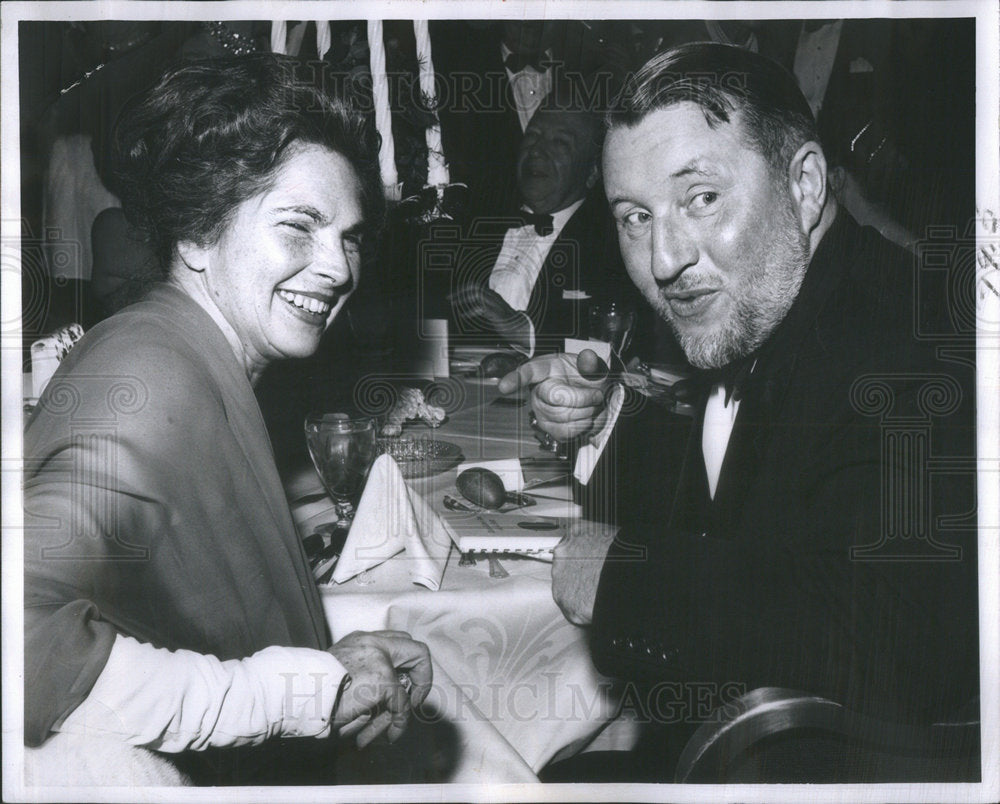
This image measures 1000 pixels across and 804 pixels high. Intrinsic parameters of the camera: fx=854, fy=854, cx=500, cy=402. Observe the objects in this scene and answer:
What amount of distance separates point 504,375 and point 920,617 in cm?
74

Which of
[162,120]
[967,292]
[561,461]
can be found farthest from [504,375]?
[967,292]

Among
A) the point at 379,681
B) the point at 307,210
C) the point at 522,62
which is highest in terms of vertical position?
the point at 522,62

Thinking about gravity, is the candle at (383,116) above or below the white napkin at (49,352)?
above

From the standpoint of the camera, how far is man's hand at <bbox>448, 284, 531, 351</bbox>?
128 centimetres

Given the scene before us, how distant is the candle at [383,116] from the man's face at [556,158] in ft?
0.62

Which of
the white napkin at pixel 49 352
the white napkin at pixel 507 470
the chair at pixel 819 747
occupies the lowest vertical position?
the chair at pixel 819 747

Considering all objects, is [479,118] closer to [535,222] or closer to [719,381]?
[535,222]

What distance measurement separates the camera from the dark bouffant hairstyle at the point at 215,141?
1240 millimetres

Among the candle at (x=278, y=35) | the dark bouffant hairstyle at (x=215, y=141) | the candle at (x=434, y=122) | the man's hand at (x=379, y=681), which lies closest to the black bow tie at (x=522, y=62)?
the candle at (x=434, y=122)

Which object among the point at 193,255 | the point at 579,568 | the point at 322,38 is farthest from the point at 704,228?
the point at 193,255

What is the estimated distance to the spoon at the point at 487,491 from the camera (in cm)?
127

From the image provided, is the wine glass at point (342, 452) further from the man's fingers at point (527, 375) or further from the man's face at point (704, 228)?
the man's face at point (704, 228)

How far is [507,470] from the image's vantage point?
50.4 inches

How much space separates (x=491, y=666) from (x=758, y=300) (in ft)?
2.22
